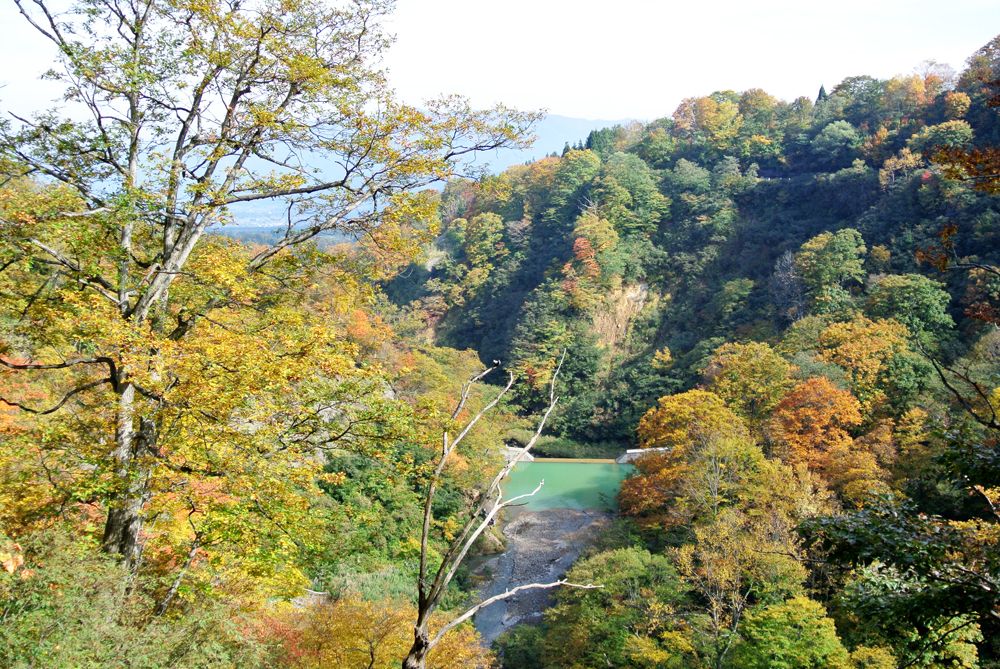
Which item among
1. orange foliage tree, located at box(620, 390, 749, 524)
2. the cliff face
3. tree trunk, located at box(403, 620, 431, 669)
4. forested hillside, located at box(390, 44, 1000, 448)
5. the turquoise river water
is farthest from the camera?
the cliff face

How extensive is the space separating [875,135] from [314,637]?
117 ft

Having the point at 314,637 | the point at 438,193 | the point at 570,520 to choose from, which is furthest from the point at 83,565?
the point at 570,520

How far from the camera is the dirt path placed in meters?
17.3

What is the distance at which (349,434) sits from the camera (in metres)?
5.41

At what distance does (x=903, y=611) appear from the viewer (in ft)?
15.2

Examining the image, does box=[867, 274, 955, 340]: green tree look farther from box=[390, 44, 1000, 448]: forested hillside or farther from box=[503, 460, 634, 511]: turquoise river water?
box=[503, 460, 634, 511]: turquoise river water

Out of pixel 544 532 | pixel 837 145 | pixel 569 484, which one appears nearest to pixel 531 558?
pixel 544 532

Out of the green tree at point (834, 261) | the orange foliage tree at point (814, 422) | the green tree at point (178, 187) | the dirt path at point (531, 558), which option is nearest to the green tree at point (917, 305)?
the green tree at point (834, 261)

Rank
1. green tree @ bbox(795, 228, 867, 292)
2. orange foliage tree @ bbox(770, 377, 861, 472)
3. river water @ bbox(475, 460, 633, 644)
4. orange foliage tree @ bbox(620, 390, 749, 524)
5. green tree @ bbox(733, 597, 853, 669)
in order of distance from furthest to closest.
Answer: green tree @ bbox(795, 228, 867, 292), river water @ bbox(475, 460, 633, 644), orange foliage tree @ bbox(770, 377, 861, 472), orange foliage tree @ bbox(620, 390, 749, 524), green tree @ bbox(733, 597, 853, 669)

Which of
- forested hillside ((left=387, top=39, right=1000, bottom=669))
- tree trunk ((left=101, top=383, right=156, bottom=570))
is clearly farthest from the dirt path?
tree trunk ((left=101, top=383, right=156, bottom=570))

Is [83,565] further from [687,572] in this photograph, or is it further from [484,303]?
[484,303]

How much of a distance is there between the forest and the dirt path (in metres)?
1.10

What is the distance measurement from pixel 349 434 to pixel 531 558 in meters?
16.5

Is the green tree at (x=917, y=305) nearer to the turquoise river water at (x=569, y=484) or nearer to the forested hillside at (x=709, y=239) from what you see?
the forested hillside at (x=709, y=239)
